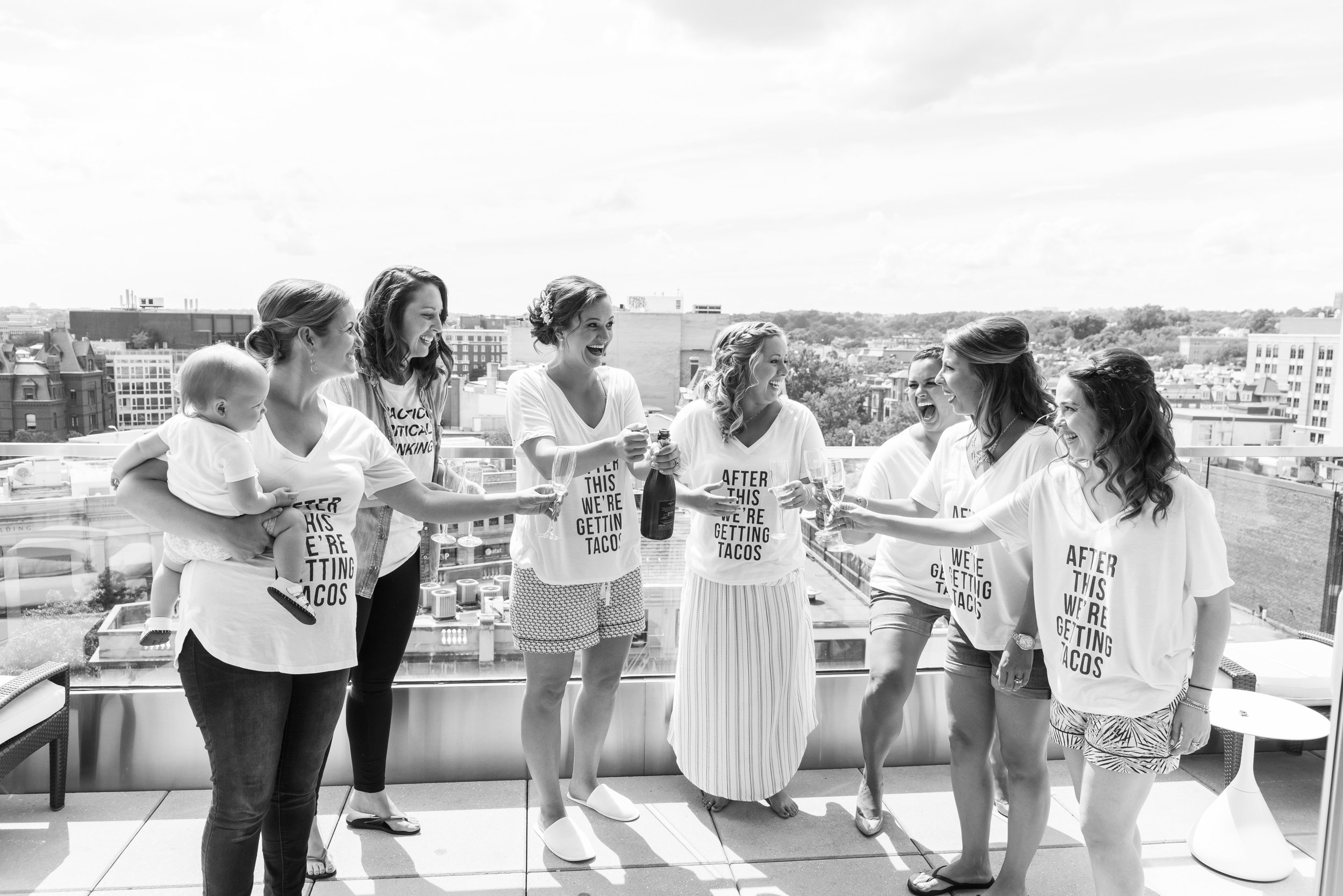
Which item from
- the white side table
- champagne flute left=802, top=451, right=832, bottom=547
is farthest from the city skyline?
the white side table

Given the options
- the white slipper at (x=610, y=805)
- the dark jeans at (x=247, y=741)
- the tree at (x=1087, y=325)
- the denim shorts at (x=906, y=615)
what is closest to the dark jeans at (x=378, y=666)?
the dark jeans at (x=247, y=741)

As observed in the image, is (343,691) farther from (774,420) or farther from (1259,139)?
(1259,139)

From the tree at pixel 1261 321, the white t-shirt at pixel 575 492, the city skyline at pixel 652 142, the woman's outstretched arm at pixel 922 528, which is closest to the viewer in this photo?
the woman's outstretched arm at pixel 922 528

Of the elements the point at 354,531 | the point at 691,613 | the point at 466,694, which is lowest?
the point at 466,694

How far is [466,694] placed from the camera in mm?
3400

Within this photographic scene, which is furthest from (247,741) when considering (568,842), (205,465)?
(568,842)

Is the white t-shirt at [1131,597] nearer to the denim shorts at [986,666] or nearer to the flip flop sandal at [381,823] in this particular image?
the denim shorts at [986,666]

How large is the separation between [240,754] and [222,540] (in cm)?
47

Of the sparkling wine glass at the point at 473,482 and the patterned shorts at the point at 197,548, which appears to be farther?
the sparkling wine glass at the point at 473,482

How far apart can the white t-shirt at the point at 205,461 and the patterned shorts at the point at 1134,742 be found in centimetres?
201

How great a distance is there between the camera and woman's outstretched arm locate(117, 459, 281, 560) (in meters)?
1.84

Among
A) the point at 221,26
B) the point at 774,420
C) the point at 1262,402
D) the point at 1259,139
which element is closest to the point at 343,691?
the point at 774,420

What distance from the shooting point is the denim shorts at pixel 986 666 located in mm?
2314

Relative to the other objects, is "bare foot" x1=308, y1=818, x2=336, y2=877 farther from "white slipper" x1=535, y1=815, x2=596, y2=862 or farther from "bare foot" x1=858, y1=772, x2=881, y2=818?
"bare foot" x1=858, y1=772, x2=881, y2=818
